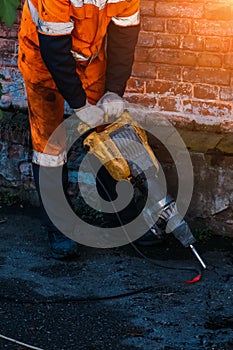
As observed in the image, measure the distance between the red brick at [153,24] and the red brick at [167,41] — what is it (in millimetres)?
48

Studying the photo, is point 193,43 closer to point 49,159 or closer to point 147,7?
point 147,7

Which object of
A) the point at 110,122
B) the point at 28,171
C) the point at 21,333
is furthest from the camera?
the point at 28,171

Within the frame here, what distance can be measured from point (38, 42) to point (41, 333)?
174 cm

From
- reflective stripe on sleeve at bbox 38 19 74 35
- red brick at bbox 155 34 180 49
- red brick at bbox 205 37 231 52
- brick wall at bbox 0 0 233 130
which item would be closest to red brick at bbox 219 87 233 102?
brick wall at bbox 0 0 233 130

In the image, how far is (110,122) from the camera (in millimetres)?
5117

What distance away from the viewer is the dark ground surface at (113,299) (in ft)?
14.1

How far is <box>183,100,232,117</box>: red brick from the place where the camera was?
5.55m

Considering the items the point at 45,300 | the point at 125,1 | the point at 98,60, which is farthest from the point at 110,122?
the point at 45,300

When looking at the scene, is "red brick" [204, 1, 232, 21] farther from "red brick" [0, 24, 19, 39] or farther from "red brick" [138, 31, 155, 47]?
"red brick" [0, 24, 19, 39]

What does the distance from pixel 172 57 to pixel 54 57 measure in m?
1.16

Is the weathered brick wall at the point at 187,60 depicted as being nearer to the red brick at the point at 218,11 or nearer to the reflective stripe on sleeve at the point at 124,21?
the red brick at the point at 218,11

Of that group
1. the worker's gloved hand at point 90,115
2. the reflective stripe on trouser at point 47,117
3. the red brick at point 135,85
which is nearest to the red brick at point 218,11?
→ the red brick at point 135,85

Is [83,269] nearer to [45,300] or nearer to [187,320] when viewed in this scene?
[45,300]

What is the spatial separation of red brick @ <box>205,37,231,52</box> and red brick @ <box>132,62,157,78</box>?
1.38ft
